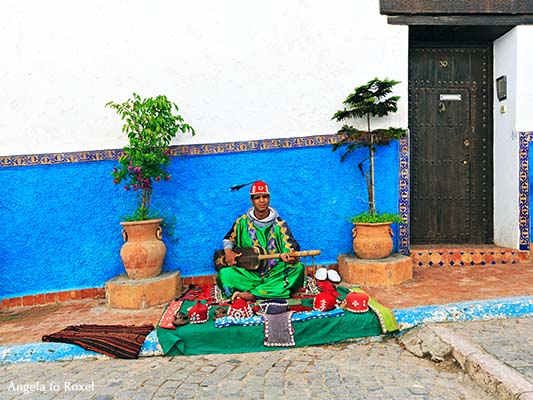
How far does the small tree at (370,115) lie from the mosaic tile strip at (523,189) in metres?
1.72

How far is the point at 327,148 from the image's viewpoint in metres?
5.23

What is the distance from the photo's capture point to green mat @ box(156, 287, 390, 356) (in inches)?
135

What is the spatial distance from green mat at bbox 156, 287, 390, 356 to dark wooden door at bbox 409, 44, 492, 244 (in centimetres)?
269

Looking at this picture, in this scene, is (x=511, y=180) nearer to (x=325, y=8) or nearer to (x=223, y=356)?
(x=325, y=8)

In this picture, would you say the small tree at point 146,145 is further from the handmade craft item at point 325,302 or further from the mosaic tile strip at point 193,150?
the handmade craft item at point 325,302

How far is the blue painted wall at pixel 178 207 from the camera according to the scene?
16.0 ft

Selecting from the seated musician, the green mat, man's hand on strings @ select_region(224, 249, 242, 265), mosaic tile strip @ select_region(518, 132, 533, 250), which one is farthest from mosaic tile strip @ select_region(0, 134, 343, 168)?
mosaic tile strip @ select_region(518, 132, 533, 250)

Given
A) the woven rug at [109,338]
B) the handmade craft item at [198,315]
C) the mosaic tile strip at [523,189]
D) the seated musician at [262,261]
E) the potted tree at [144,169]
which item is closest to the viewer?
the woven rug at [109,338]

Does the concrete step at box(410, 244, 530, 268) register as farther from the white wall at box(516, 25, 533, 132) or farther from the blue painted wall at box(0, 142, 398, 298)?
the white wall at box(516, 25, 533, 132)

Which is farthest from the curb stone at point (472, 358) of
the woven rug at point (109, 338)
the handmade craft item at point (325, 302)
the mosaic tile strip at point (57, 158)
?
the mosaic tile strip at point (57, 158)

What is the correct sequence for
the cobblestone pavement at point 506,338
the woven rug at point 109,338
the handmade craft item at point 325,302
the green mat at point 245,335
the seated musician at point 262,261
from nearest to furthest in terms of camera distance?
the cobblestone pavement at point 506,338
the woven rug at point 109,338
the green mat at point 245,335
the handmade craft item at point 325,302
the seated musician at point 262,261

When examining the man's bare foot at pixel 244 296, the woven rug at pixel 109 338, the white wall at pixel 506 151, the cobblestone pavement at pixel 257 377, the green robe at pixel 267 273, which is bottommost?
the cobblestone pavement at pixel 257 377

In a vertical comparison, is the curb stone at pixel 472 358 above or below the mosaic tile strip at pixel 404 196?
below

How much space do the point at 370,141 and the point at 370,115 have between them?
42 cm
